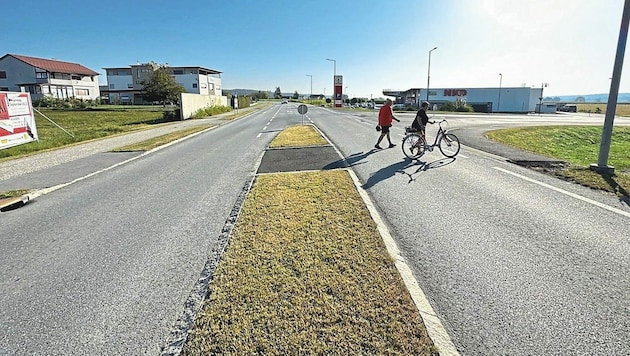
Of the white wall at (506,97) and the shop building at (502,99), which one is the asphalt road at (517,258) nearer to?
the shop building at (502,99)

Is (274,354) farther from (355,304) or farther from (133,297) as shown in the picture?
(133,297)

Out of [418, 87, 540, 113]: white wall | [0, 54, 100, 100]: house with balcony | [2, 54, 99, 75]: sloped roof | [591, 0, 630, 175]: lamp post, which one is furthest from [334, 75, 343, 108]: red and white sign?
[2, 54, 99, 75]: sloped roof

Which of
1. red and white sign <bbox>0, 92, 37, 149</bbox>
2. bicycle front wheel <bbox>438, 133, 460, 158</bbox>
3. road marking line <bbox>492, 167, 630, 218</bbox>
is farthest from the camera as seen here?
red and white sign <bbox>0, 92, 37, 149</bbox>

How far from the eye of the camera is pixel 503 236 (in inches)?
173

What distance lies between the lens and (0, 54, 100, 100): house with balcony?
6450 centimetres

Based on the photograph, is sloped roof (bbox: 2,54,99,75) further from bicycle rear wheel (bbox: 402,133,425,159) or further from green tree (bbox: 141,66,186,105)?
bicycle rear wheel (bbox: 402,133,425,159)

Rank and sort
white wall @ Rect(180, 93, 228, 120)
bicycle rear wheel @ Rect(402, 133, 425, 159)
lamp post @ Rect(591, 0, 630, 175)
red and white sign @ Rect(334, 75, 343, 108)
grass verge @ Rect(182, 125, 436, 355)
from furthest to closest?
red and white sign @ Rect(334, 75, 343, 108) → white wall @ Rect(180, 93, 228, 120) → bicycle rear wheel @ Rect(402, 133, 425, 159) → lamp post @ Rect(591, 0, 630, 175) → grass verge @ Rect(182, 125, 436, 355)

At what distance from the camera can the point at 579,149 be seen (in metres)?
17.3

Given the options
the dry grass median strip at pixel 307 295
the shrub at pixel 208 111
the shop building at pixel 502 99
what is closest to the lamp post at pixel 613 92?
the dry grass median strip at pixel 307 295

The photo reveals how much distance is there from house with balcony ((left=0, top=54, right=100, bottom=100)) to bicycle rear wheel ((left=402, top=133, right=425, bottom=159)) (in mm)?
74889

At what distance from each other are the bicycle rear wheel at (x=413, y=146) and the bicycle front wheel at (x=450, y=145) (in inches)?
29.8

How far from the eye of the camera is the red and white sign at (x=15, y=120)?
1270 centimetres

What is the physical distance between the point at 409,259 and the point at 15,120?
→ 1630 centimetres

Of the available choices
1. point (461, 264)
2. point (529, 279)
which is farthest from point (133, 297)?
point (529, 279)
